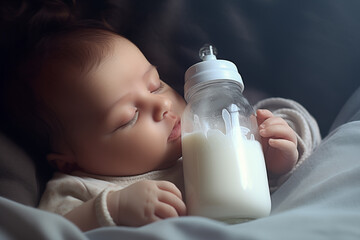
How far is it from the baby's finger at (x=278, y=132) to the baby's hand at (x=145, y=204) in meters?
0.18

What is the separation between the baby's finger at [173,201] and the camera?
0.49 meters

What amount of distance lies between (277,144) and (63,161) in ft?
1.11

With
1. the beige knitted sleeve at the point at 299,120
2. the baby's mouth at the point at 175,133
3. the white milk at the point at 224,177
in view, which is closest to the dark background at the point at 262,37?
the beige knitted sleeve at the point at 299,120

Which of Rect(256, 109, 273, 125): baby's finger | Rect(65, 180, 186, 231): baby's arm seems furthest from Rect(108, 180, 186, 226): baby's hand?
Rect(256, 109, 273, 125): baby's finger

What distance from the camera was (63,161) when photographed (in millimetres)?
682

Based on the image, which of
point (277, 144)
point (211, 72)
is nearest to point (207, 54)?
point (211, 72)

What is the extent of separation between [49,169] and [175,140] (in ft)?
0.78

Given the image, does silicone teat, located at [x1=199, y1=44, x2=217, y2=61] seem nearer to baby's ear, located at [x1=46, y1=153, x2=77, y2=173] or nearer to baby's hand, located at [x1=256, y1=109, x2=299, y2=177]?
baby's hand, located at [x1=256, y1=109, x2=299, y2=177]

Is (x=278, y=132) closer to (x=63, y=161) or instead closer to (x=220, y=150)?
(x=220, y=150)

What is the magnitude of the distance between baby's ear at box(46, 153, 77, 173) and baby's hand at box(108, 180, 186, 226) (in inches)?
7.0

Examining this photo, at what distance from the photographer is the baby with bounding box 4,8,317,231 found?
23.9 inches

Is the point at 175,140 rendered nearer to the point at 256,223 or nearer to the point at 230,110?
the point at 230,110

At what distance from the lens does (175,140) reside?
2.05 feet

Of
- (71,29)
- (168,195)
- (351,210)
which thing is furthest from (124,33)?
(351,210)
